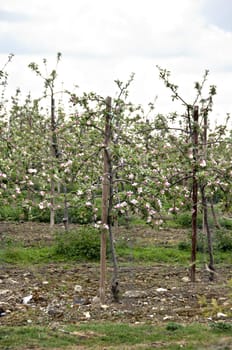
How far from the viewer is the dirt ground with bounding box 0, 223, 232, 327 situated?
831 centimetres

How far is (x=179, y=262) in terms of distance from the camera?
41.9 feet

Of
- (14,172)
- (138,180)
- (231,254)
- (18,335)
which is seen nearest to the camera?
(18,335)

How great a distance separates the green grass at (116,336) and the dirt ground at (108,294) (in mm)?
312

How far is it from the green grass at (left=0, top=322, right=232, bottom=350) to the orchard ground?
2.9 inches

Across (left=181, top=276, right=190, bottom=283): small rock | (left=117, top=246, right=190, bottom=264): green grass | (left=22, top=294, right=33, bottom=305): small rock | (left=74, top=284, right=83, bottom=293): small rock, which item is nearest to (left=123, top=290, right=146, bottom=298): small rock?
(left=74, top=284, right=83, bottom=293): small rock

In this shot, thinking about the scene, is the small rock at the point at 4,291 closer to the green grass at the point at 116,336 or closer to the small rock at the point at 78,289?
the small rock at the point at 78,289

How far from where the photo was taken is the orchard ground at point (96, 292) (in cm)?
819

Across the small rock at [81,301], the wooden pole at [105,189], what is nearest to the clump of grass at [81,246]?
the small rock at [81,301]

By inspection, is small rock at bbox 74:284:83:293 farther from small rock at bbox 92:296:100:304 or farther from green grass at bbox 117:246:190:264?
green grass at bbox 117:246:190:264

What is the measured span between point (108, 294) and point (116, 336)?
91.8 inches

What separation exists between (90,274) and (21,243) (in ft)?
10.9

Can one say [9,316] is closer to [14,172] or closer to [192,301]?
[192,301]

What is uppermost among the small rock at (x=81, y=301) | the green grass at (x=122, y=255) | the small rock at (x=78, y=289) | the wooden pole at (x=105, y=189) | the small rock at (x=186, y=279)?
the wooden pole at (x=105, y=189)

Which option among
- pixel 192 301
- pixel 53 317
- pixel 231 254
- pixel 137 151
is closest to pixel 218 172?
pixel 137 151
